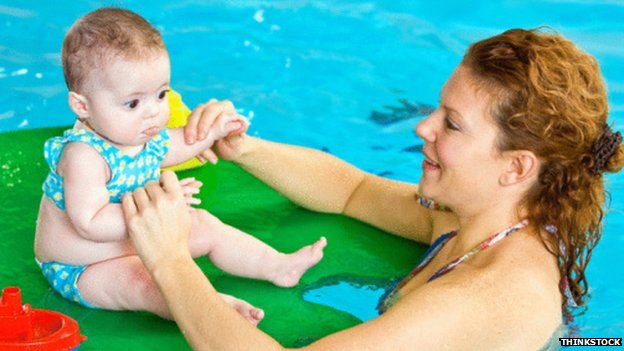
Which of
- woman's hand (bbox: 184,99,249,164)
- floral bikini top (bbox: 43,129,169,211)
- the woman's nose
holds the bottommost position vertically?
floral bikini top (bbox: 43,129,169,211)

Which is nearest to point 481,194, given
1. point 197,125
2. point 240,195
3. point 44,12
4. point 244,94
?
point 197,125

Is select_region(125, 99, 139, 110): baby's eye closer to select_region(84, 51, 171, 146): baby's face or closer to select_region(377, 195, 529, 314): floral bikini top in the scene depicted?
select_region(84, 51, 171, 146): baby's face

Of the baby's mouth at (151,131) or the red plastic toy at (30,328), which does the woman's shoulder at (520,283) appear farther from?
the red plastic toy at (30,328)

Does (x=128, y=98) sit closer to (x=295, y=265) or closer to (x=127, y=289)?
(x=127, y=289)

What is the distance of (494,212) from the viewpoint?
2.99m

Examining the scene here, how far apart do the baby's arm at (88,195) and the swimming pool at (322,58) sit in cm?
194

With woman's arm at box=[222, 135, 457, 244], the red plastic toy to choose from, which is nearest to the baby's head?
the red plastic toy

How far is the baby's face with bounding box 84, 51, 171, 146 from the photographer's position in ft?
8.98

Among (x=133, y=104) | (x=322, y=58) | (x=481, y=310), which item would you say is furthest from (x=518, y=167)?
(x=322, y=58)

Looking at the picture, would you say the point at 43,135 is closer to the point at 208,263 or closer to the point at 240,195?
the point at 240,195

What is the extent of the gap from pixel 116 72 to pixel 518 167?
1.11 m

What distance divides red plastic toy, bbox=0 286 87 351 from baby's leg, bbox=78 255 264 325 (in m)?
0.23

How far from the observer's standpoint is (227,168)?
4.16 metres

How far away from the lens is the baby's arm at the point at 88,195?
280cm
